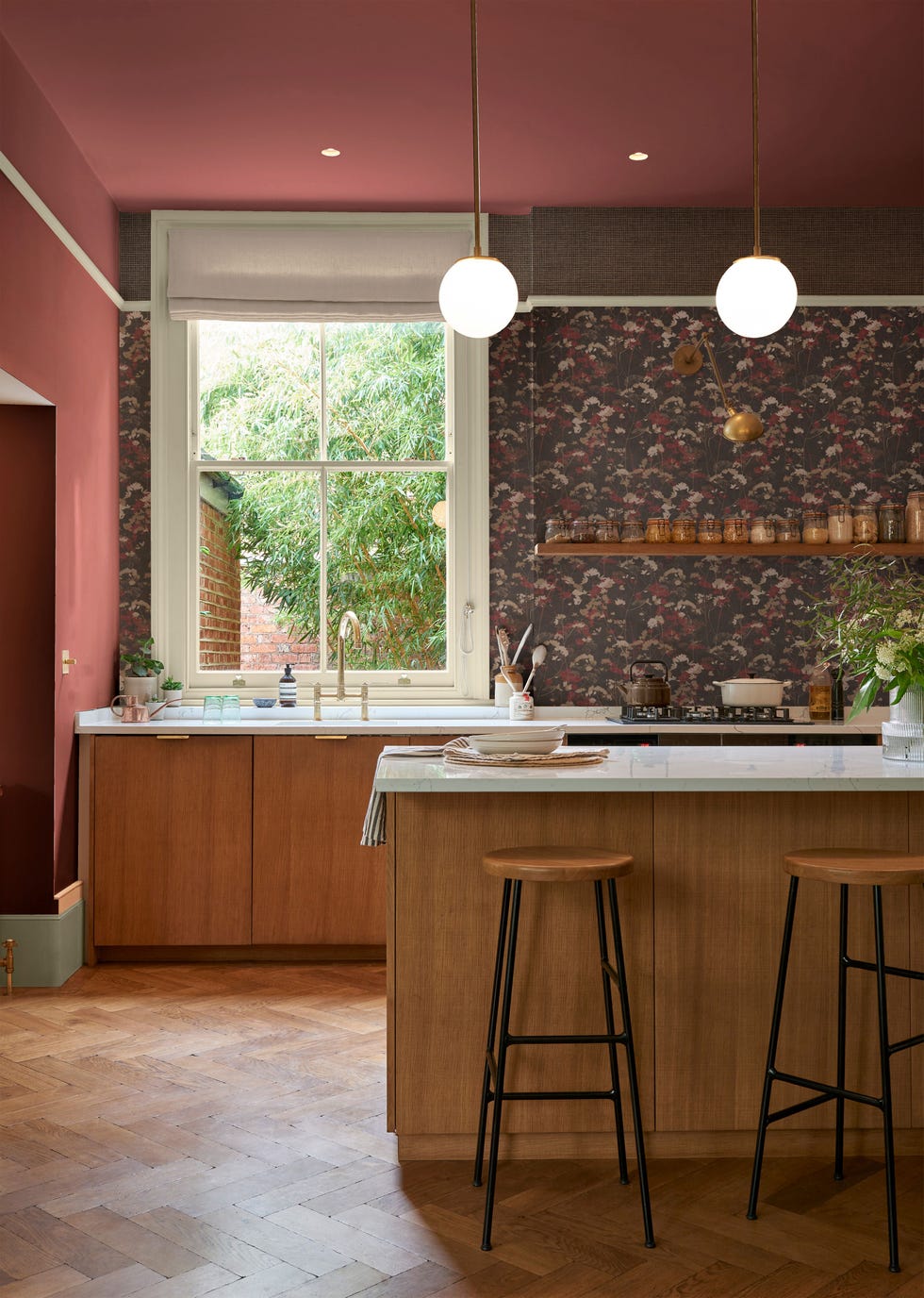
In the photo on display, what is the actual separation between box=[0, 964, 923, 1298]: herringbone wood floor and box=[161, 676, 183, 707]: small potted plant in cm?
196

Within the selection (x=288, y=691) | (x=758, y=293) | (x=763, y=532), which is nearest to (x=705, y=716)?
(x=763, y=532)

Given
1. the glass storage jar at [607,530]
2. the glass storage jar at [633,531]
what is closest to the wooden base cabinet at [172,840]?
the glass storage jar at [607,530]

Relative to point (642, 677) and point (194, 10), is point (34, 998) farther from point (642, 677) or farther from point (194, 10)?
point (194, 10)

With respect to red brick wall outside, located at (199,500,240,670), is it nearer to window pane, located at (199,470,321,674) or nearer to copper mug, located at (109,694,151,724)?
window pane, located at (199,470,321,674)

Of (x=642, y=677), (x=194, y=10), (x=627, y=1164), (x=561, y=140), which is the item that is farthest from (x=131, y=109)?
(x=627, y=1164)

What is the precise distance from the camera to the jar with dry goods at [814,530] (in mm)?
5379

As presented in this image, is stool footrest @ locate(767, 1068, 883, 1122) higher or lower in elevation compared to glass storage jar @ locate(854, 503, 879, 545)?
lower

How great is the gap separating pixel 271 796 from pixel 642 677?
5.57 feet

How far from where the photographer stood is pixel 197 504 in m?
5.54

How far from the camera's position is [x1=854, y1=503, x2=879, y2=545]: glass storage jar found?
5.35 metres

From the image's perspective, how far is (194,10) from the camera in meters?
3.76

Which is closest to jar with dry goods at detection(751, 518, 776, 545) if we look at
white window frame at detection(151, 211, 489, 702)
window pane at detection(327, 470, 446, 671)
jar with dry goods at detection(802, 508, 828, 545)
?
jar with dry goods at detection(802, 508, 828, 545)

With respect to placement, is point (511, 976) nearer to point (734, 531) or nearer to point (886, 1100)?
point (886, 1100)

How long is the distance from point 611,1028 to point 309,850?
226 cm
